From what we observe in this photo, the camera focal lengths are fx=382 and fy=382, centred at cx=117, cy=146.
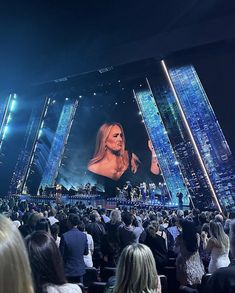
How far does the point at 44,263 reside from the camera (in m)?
2.14

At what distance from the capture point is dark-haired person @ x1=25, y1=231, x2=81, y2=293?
2.10 meters

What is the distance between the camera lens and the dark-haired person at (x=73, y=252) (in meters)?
4.95

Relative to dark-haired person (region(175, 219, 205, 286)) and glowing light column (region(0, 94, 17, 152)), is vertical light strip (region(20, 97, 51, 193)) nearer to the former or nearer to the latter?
glowing light column (region(0, 94, 17, 152))

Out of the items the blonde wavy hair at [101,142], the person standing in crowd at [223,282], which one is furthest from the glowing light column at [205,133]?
the person standing in crowd at [223,282]

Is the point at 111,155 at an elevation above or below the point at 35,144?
below

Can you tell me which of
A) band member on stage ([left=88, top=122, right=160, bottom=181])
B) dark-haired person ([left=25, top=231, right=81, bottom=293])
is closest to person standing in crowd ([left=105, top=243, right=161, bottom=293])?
dark-haired person ([left=25, top=231, right=81, bottom=293])

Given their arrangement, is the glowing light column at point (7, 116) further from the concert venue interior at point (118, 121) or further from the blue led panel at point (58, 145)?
the blue led panel at point (58, 145)

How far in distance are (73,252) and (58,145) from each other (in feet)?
61.0

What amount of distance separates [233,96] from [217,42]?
220 centimetres

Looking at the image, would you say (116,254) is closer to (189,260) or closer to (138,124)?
(189,260)

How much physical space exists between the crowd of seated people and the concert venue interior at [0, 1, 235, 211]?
23.1 feet

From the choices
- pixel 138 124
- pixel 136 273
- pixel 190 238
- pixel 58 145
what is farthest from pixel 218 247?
pixel 58 145

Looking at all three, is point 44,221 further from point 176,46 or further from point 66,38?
point 66,38

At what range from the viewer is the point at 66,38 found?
17.3 meters
